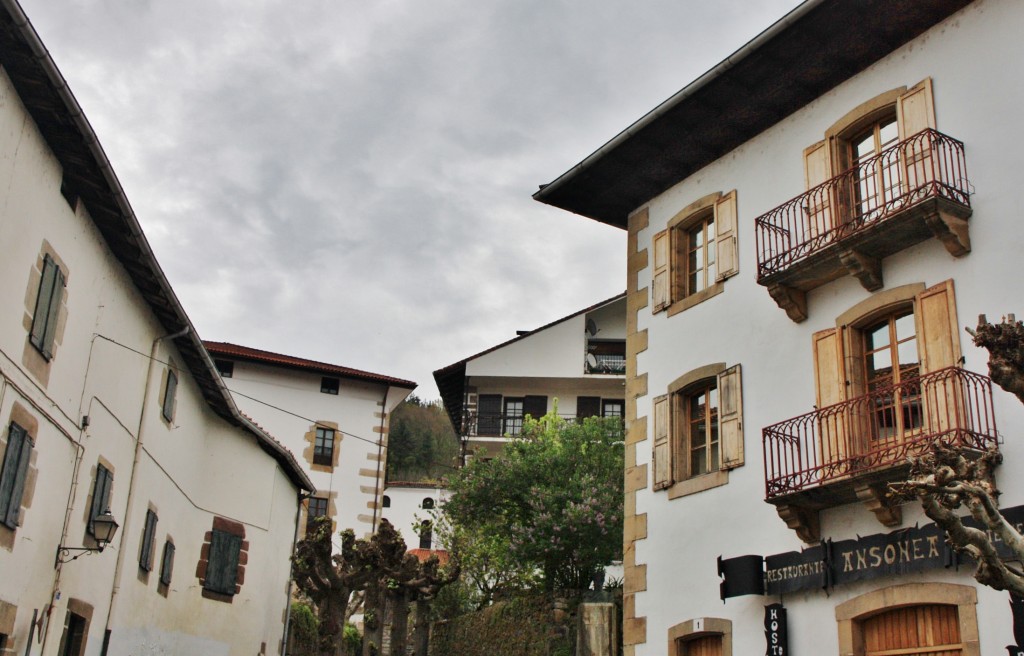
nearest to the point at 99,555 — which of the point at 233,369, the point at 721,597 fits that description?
the point at 721,597

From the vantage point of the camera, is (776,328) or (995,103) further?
(776,328)

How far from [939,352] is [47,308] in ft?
32.3

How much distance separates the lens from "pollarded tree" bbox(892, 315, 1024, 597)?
23.2 feet

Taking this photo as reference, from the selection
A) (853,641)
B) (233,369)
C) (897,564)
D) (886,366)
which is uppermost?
(233,369)

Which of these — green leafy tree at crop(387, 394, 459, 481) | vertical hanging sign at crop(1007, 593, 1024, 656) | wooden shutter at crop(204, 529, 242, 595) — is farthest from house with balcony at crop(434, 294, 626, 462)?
green leafy tree at crop(387, 394, 459, 481)

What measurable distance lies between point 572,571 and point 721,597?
443 inches

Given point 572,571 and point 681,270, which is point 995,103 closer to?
point 681,270

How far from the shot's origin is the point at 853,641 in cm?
1201

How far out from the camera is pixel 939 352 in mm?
11578

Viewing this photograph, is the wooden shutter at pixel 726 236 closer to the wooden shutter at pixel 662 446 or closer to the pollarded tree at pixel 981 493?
the wooden shutter at pixel 662 446

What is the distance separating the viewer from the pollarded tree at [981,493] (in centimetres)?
708

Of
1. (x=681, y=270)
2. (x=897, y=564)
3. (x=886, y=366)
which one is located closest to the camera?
(x=897, y=564)

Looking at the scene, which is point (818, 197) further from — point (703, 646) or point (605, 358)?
point (605, 358)

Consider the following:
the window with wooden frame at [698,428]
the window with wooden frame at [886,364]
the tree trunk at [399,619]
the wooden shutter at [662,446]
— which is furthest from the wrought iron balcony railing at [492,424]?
the window with wooden frame at [886,364]
